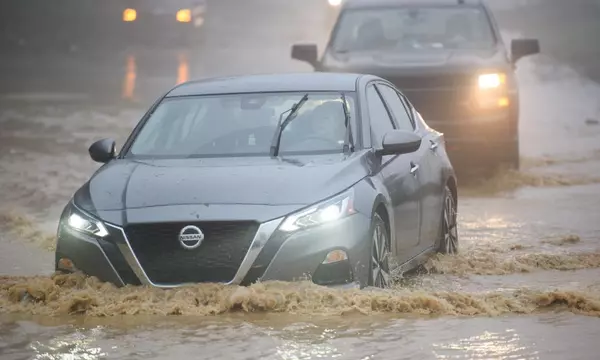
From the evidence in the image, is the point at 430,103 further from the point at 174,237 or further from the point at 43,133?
the point at 174,237

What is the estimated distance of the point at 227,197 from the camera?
869 centimetres

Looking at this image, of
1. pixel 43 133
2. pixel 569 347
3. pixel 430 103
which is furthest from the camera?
pixel 43 133

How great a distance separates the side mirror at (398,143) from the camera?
31.8 feet

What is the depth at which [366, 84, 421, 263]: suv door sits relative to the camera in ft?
32.1

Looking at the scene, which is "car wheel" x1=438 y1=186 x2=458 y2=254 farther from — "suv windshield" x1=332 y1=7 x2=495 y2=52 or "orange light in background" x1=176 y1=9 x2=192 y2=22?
"orange light in background" x1=176 y1=9 x2=192 y2=22

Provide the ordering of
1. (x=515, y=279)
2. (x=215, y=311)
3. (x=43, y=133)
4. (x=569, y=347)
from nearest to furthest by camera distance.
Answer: (x=569, y=347) < (x=215, y=311) < (x=515, y=279) < (x=43, y=133)

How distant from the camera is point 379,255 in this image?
9.22 m

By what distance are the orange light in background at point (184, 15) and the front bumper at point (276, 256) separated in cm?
3196

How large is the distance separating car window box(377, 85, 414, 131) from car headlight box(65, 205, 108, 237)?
2.83 m

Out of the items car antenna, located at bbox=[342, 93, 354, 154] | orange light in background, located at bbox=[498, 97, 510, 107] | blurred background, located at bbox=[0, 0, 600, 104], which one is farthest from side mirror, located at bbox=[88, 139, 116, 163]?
blurred background, located at bbox=[0, 0, 600, 104]

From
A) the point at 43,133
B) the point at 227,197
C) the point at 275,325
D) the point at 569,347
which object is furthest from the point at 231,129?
the point at 43,133

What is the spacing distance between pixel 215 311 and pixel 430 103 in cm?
915

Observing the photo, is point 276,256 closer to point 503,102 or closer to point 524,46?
point 503,102

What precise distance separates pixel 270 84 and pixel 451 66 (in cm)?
690
